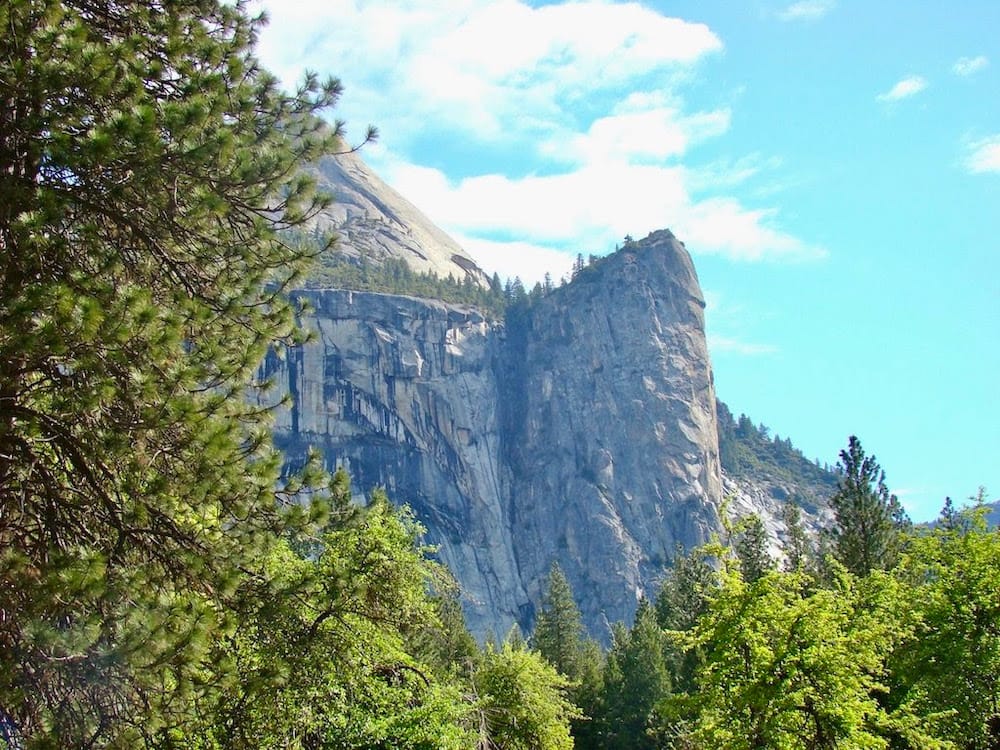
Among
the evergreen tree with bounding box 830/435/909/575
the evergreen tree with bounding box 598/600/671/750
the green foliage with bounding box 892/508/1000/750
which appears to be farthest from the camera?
the evergreen tree with bounding box 598/600/671/750

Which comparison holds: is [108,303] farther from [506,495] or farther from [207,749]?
[506,495]

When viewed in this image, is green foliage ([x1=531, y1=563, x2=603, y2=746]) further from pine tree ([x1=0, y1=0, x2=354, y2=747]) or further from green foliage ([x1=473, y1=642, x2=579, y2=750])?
pine tree ([x1=0, y1=0, x2=354, y2=747])

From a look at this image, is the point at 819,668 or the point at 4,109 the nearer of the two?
the point at 4,109

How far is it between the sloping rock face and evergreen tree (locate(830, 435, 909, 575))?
98.6m

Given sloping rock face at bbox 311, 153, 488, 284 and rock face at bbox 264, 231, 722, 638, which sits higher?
sloping rock face at bbox 311, 153, 488, 284

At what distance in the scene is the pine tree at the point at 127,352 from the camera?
5.10 meters

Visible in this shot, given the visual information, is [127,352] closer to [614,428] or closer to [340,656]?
[340,656]

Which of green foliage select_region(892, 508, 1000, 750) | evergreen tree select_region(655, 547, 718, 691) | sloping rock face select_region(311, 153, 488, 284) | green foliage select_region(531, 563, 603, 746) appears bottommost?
green foliage select_region(531, 563, 603, 746)

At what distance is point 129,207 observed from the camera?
6148mm

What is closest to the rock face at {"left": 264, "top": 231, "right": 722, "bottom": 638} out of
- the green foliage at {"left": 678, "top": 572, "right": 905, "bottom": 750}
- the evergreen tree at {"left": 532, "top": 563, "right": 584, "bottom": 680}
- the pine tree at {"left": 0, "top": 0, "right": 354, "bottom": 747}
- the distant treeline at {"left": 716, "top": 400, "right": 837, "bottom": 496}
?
the distant treeline at {"left": 716, "top": 400, "right": 837, "bottom": 496}

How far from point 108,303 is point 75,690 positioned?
98.1 inches

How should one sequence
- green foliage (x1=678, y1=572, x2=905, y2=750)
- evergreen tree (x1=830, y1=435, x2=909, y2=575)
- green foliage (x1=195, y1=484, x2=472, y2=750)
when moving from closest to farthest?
green foliage (x1=195, y1=484, x2=472, y2=750) < green foliage (x1=678, y1=572, x2=905, y2=750) < evergreen tree (x1=830, y1=435, x2=909, y2=575)

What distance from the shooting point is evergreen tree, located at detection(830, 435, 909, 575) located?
103 feet

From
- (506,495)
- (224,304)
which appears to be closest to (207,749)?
(224,304)
